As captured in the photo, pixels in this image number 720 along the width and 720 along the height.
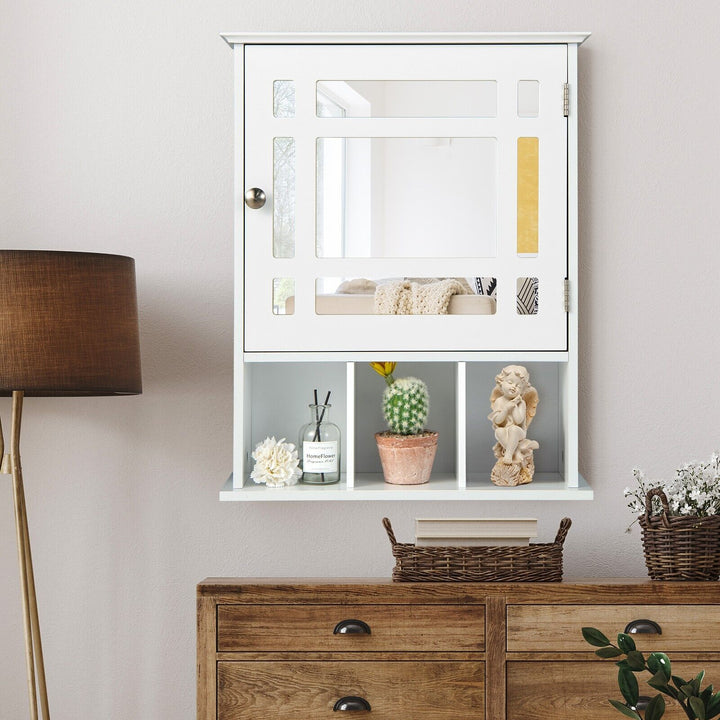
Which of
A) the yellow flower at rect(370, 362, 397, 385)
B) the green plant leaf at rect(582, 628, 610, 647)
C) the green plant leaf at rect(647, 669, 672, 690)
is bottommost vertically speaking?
the green plant leaf at rect(647, 669, 672, 690)

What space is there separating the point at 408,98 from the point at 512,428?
29.7 inches

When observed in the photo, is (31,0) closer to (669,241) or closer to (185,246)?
(185,246)

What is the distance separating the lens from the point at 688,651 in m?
1.56

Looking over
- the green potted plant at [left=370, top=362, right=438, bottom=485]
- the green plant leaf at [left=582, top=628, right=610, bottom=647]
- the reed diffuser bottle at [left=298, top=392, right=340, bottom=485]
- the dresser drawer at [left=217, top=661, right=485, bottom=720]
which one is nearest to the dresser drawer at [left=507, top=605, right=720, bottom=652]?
the dresser drawer at [left=217, top=661, right=485, bottom=720]

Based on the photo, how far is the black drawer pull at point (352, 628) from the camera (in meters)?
1.56

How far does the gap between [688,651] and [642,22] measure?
139 cm

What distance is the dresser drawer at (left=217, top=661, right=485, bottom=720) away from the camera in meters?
1.56

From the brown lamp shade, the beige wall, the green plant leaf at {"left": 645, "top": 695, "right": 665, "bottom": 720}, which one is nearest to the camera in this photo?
the green plant leaf at {"left": 645, "top": 695, "right": 665, "bottom": 720}

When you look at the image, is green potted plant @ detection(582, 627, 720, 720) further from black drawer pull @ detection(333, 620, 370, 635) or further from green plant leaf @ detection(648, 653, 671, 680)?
black drawer pull @ detection(333, 620, 370, 635)

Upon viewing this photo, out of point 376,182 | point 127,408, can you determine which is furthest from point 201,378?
point 376,182

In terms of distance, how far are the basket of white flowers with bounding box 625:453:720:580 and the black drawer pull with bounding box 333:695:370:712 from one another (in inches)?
25.0

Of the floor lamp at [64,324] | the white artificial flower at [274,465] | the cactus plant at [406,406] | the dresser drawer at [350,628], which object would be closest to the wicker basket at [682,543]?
the dresser drawer at [350,628]

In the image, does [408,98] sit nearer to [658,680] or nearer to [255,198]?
[255,198]

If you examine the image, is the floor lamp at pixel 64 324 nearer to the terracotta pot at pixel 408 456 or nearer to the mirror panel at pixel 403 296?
the mirror panel at pixel 403 296
